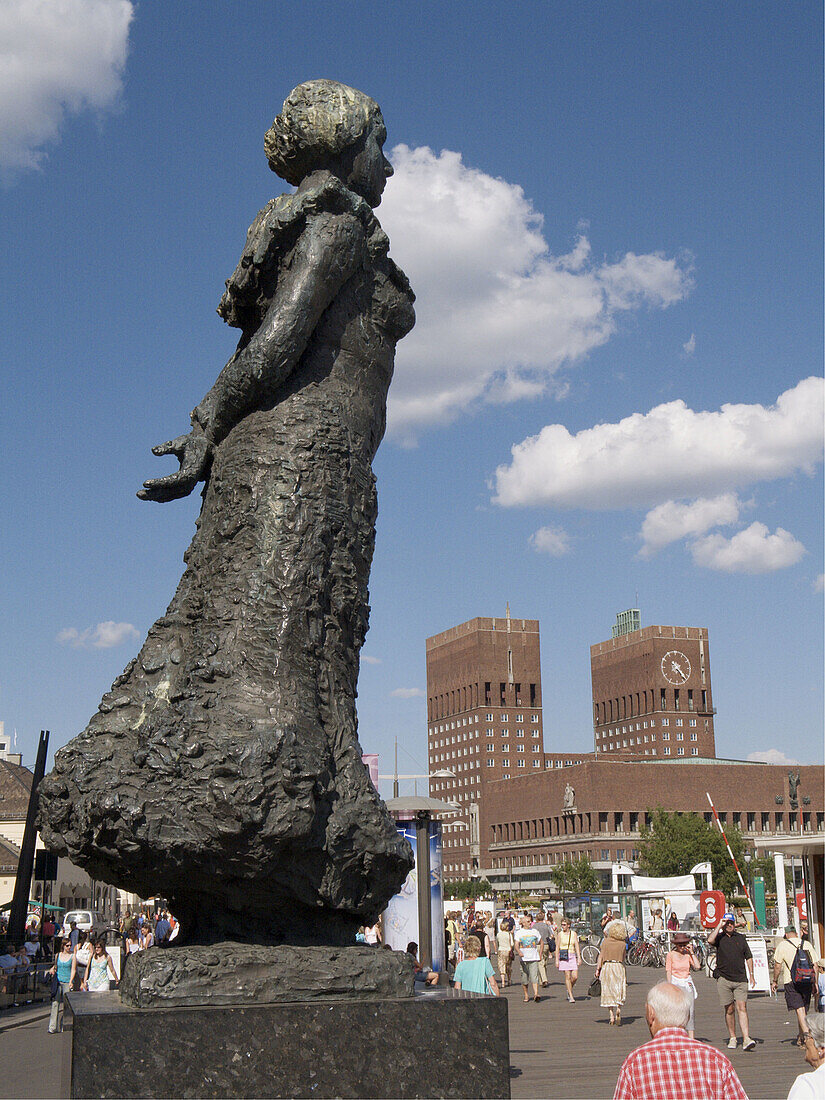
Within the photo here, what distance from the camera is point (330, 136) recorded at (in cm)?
460

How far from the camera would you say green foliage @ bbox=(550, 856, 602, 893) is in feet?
293

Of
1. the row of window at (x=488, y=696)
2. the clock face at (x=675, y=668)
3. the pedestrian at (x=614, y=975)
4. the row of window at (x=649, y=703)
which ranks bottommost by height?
the pedestrian at (x=614, y=975)

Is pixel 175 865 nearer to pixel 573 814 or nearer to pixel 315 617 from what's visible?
pixel 315 617

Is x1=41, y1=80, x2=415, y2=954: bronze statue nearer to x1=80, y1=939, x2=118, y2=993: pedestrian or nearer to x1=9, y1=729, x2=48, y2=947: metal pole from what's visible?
x1=80, y1=939, x2=118, y2=993: pedestrian

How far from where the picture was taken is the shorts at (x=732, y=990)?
13.6 m

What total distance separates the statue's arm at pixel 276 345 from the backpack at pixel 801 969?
1159 cm

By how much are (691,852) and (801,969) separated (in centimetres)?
6529

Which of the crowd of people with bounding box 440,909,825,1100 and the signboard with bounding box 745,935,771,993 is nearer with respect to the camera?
the crowd of people with bounding box 440,909,825,1100

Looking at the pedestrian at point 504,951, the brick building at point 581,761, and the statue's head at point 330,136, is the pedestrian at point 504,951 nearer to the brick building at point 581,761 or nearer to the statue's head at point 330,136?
the statue's head at point 330,136

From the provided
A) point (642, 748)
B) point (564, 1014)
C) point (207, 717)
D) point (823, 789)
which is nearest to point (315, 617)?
point (207, 717)

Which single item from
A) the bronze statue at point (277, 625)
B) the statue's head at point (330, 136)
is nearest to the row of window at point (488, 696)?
the statue's head at point (330, 136)

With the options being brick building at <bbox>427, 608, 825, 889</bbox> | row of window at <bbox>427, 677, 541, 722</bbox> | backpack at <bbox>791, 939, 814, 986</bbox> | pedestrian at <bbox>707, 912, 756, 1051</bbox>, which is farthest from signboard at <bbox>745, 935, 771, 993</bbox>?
row of window at <bbox>427, 677, 541, 722</bbox>

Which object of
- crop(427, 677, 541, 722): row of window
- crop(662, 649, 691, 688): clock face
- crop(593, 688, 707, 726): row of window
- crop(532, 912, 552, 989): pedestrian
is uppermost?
crop(662, 649, 691, 688): clock face

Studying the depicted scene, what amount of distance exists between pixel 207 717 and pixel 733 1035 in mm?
12521
